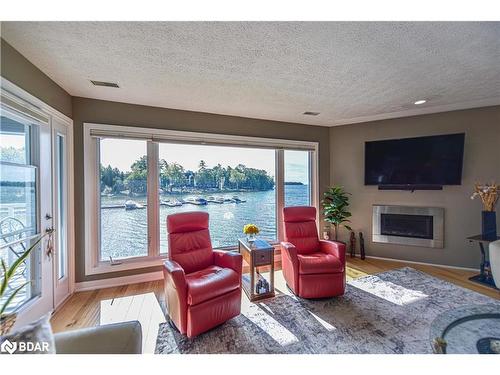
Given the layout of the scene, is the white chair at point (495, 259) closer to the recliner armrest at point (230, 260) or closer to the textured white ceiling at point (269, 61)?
the textured white ceiling at point (269, 61)

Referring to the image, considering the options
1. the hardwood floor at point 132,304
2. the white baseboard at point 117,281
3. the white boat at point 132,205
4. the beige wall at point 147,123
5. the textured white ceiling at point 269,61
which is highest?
the textured white ceiling at point 269,61

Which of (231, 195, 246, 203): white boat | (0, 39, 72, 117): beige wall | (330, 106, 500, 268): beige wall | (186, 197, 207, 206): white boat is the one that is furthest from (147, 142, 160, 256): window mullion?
(330, 106, 500, 268): beige wall

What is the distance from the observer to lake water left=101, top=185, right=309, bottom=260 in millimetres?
3037

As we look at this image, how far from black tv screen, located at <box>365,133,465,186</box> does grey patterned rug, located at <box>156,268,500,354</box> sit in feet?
5.30

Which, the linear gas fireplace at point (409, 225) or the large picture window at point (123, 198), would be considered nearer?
the large picture window at point (123, 198)

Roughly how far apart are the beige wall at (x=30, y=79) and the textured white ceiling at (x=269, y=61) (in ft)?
0.23

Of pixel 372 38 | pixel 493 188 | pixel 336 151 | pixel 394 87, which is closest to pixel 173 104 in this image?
pixel 372 38

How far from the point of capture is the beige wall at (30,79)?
1720 mm

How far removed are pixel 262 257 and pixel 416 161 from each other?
3.04 m

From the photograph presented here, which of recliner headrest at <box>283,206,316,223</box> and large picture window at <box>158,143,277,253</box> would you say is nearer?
recliner headrest at <box>283,206,316,223</box>

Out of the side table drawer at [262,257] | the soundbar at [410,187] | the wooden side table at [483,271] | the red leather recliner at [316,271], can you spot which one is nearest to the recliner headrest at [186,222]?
the side table drawer at [262,257]

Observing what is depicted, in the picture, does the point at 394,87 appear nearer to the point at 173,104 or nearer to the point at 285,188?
the point at 285,188

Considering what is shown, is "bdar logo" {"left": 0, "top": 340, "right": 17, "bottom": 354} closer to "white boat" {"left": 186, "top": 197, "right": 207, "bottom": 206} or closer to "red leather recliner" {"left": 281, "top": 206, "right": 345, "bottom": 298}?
"red leather recliner" {"left": 281, "top": 206, "right": 345, "bottom": 298}
